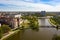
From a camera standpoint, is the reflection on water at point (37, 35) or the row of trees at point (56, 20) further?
the row of trees at point (56, 20)

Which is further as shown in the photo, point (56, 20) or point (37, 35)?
point (56, 20)

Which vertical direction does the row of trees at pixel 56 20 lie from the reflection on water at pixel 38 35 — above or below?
above

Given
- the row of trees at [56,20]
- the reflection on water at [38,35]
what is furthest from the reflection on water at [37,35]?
the row of trees at [56,20]

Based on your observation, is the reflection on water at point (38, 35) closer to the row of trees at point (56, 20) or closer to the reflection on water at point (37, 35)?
the reflection on water at point (37, 35)

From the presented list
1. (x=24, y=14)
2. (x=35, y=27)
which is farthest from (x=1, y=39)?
(x=24, y=14)

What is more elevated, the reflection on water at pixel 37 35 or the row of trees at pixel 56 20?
the row of trees at pixel 56 20

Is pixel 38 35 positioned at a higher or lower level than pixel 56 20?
lower

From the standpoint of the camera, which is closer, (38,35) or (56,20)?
(38,35)

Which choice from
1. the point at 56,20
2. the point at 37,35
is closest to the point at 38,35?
the point at 37,35

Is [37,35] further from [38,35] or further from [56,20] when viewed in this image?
[56,20]

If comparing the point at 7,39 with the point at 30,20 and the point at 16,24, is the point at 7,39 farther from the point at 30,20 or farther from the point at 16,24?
the point at 30,20

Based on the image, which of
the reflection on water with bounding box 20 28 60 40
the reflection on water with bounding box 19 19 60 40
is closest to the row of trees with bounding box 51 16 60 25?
the reflection on water with bounding box 19 19 60 40
